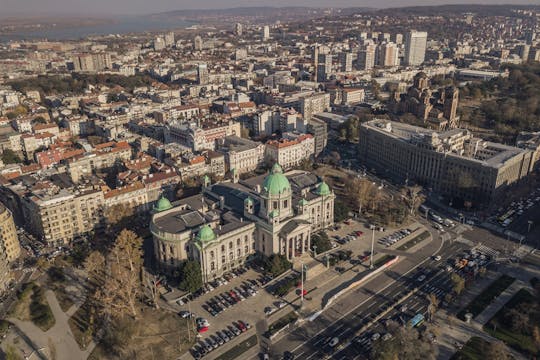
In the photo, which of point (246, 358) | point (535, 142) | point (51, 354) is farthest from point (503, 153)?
point (51, 354)

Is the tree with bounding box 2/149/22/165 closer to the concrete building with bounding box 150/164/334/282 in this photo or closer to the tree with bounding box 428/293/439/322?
the concrete building with bounding box 150/164/334/282

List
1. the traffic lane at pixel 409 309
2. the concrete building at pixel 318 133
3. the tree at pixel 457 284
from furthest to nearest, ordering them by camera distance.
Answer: the concrete building at pixel 318 133 → the tree at pixel 457 284 → the traffic lane at pixel 409 309

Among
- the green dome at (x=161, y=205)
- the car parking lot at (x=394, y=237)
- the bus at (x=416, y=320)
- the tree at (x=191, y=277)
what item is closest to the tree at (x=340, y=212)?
the car parking lot at (x=394, y=237)

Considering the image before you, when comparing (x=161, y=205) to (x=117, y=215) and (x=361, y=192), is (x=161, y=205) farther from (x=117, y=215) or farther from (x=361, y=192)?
(x=361, y=192)

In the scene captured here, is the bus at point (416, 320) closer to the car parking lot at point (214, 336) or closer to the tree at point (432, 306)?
the tree at point (432, 306)

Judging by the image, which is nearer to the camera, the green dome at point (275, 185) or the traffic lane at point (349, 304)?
the traffic lane at point (349, 304)
